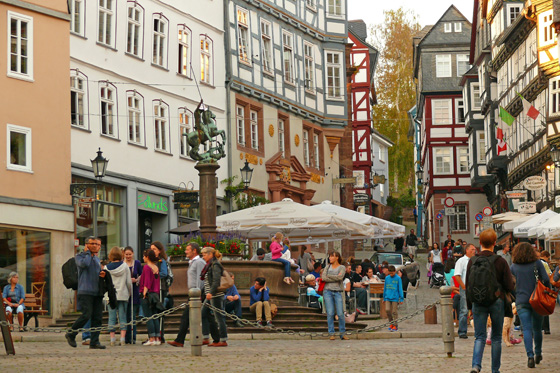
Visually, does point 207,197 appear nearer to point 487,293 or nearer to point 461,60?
point 487,293

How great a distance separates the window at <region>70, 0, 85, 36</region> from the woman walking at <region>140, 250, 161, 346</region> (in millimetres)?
14989

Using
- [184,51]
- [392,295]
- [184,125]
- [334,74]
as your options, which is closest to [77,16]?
[184,51]

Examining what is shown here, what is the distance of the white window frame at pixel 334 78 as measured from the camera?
169ft

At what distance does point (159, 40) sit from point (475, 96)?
3764 centimetres

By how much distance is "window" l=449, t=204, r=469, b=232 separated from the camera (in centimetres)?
7850

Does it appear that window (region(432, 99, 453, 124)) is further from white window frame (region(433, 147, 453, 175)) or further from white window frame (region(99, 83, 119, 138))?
white window frame (region(99, 83, 119, 138))

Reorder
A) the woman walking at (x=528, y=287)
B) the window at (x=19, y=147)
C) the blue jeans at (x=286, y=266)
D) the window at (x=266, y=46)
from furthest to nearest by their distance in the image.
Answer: the window at (x=266, y=46)
the window at (x=19, y=147)
the blue jeans at (x=286, y=266)
the woman walking at (x=528, y=287)

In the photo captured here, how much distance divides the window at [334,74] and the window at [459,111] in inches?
1206

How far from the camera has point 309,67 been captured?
5012 centimetres

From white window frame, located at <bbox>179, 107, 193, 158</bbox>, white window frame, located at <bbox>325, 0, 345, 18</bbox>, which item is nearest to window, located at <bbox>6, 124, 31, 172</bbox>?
white window frame, located at <bbox>179, 107, 193, 158</bbox>

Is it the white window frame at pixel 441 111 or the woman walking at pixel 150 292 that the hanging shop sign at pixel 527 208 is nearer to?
the woman walking at pixel 150 292

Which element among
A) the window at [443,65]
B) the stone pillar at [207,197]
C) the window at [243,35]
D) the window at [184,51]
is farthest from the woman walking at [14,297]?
the window at [443,65]

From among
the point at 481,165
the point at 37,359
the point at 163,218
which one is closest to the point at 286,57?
the point at 163,218

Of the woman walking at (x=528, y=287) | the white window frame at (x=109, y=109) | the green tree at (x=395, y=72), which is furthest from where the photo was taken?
the green tree at (x=395, y=72)
